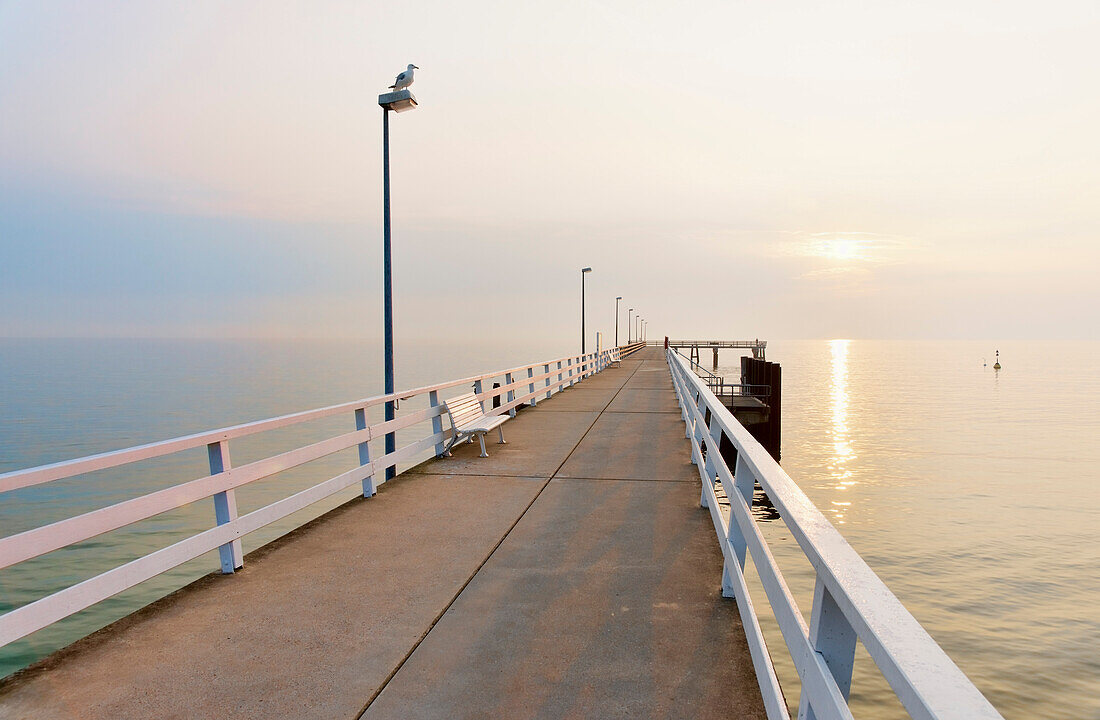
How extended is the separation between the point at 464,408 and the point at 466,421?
245mm

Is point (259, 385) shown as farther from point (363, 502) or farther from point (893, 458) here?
point (363, 502)

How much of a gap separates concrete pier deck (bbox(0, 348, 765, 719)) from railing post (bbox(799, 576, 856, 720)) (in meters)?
1.39

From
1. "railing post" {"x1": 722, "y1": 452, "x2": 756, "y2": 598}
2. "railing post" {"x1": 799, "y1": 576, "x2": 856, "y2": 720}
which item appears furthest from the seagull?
"railing post" {"x1": 799, "y1": 576, "x2": 856, "y2": 720}

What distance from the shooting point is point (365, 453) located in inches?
301

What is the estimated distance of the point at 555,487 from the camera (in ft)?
27.2

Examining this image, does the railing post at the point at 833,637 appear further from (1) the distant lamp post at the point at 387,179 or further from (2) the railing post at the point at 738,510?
(1) the distant lamp post at the point at 387,179

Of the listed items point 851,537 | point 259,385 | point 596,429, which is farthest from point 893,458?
point 259,385

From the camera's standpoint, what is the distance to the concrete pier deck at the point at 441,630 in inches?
134

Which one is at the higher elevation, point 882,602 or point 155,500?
point 882,602

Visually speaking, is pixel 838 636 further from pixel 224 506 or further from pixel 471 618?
pixel 224 506

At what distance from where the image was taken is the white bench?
33.0 feet

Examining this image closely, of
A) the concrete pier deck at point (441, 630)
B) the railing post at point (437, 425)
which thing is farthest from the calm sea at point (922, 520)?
the railing post at point (437, 425)

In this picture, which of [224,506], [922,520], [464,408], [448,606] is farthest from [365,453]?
[922,520]

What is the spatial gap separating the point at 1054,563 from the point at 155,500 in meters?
20.2
